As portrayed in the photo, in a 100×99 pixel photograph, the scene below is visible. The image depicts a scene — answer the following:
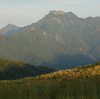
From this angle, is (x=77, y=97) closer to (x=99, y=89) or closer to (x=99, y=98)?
(x=99, y=98)

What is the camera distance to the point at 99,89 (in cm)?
733

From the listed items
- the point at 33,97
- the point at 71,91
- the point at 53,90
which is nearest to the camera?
the point at 33,97

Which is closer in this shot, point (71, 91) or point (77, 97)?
point (77, 97)

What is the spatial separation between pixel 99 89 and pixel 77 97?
4.93 feet

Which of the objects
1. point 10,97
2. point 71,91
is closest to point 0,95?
point 10,97

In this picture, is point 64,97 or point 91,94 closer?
point 64,97

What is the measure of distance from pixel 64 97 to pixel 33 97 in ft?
2.89

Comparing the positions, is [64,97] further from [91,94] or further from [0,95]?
[0,95]

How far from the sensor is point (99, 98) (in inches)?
244

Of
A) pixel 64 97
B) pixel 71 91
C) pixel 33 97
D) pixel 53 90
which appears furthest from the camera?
pixel 53 90

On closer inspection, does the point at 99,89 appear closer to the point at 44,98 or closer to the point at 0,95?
the point at 44,98

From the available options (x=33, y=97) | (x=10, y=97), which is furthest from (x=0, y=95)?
(x=33, y=97)

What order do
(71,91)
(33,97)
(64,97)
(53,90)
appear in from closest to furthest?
(64,97) → (33,97) → (71,91) → (53,90)

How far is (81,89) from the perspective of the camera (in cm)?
721
